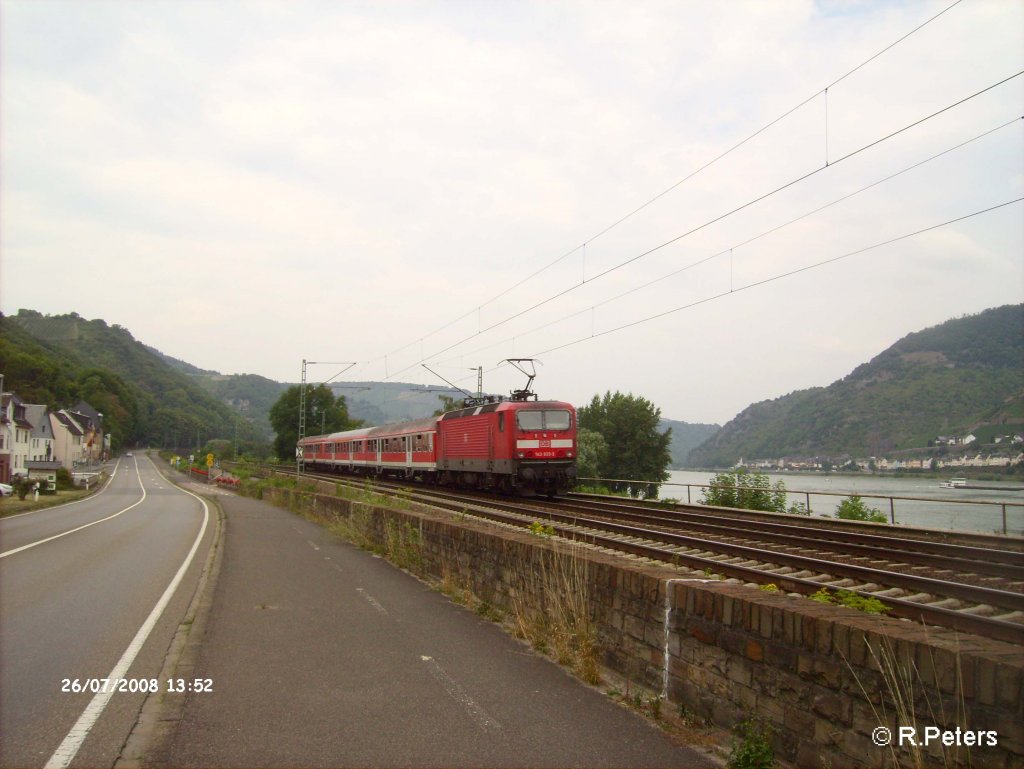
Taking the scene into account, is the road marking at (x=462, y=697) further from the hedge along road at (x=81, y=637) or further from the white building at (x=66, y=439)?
the white building at (x=66, y=439)

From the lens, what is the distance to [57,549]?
54.1ft

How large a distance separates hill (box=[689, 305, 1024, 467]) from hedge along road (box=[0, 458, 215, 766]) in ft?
38.6

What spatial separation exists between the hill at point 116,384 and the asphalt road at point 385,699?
94645 mm

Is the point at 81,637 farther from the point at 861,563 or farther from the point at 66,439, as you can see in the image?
the point at 66,439

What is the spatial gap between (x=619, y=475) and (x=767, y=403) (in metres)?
25.9

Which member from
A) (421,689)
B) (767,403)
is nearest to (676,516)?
(421,689)

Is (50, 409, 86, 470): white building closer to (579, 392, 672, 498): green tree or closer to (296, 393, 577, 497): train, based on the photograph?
(579, 392, 672, 498): green tree

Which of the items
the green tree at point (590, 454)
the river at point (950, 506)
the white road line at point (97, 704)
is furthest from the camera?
the green tree at point (590, 454)

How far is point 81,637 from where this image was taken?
757 cm

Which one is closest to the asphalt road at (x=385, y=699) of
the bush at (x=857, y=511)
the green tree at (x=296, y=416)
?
the bush at (x=857, y=511)

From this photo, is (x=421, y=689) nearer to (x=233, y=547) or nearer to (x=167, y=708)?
(x=167, y=708)

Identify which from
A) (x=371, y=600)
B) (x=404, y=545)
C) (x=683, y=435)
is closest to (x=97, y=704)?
(x=371, y=600)

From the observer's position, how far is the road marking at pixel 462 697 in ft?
17.0

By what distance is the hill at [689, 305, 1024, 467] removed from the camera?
1497 cm
